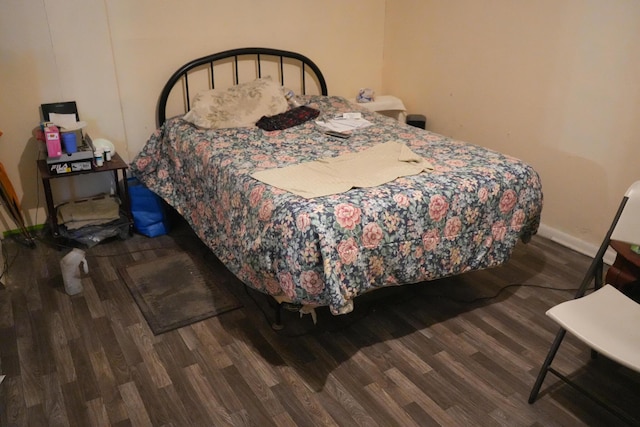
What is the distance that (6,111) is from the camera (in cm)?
309

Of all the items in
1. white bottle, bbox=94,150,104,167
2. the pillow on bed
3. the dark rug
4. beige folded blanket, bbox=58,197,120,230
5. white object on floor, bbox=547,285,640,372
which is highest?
the pillow on bed

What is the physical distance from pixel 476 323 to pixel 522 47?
1826 mm

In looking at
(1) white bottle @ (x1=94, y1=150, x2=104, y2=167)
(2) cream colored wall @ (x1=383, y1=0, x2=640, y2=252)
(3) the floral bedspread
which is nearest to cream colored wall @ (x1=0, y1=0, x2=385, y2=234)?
(1) white bottle @ (x1=94, y1=150, x2=104, y2=167)

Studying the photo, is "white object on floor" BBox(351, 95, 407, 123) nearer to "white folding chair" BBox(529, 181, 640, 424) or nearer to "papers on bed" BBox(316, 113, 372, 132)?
"papers on bed" BBox(316, 113, 372, 132)

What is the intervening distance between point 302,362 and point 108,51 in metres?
2.32

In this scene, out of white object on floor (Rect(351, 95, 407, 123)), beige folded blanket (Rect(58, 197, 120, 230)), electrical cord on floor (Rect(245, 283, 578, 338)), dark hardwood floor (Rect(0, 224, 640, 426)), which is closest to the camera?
dark hardwood floor (Rect(0, 224, 640, 426))

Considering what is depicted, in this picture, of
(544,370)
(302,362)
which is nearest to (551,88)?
(544,370)

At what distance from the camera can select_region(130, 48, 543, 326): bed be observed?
2.03 m

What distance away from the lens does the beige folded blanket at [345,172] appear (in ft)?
7.38

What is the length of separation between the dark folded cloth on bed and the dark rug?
95cm

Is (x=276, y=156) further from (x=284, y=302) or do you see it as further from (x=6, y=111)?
(x=6, y=111)

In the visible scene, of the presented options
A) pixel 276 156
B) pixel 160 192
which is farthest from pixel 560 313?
pixel 160 192

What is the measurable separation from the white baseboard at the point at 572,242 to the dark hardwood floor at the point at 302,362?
1.16 feet

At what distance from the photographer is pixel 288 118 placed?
11.0 ft
